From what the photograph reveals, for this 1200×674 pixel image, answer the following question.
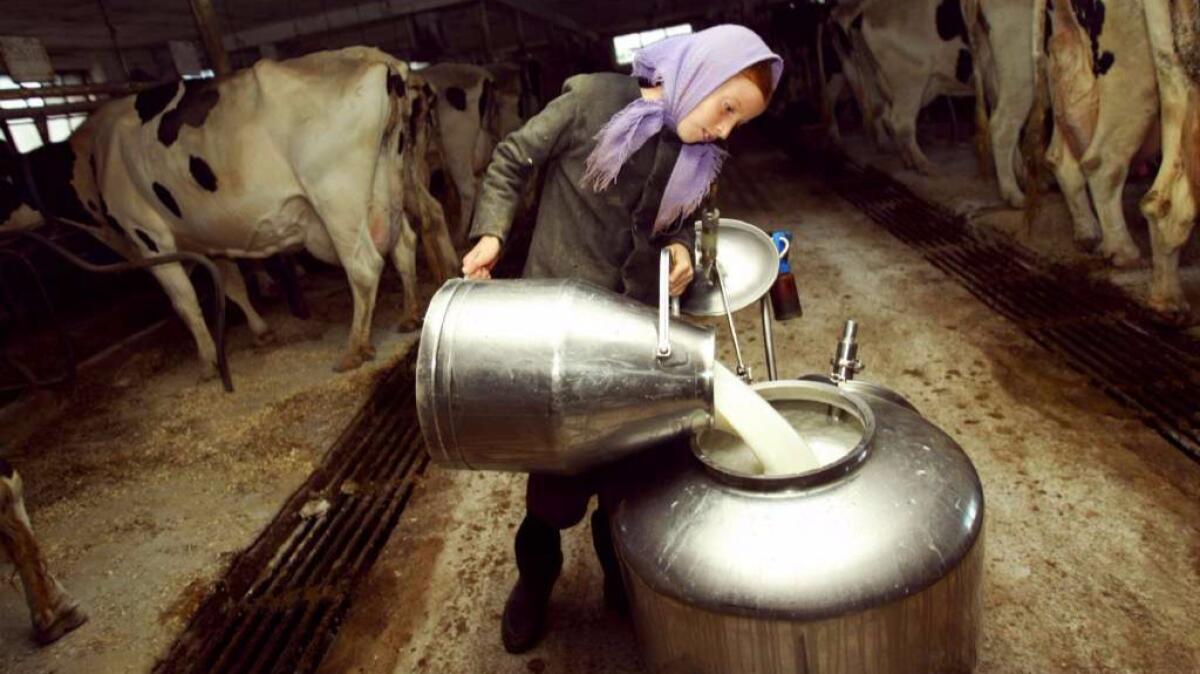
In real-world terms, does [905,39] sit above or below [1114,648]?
above

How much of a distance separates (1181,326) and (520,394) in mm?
3424

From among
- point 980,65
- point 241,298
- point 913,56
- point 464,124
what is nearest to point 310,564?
point 241,298

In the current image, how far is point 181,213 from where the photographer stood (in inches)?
167

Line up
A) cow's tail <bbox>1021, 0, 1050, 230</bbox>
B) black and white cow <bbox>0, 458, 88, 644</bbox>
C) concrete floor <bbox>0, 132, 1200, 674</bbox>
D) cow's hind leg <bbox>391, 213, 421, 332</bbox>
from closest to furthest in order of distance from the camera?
concrete floor <bbox>0, 132, 1200, 674</bbox> → black and white cow <bbox>0, 458, 88, 644</bbox> → cow's tail <bbox>1021, 0, 1050, 230</bbox> → cow's hind leg <bbox>391, 213, 421, 332</bbox>

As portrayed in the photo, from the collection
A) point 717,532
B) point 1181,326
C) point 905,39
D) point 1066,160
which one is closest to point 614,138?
point 717,532

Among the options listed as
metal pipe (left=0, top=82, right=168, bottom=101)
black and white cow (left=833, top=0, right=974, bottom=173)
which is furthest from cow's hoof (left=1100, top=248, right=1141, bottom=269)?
metal pipe (left=0, top=82, right=168, bottom=101)

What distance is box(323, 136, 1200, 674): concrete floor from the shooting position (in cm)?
176

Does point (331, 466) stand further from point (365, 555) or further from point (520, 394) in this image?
point (520, 394)

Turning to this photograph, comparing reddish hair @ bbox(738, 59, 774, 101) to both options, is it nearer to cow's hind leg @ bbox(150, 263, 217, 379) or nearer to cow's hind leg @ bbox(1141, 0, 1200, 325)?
cow's hind leg @ bbox(1141, 0, 1200, 325)

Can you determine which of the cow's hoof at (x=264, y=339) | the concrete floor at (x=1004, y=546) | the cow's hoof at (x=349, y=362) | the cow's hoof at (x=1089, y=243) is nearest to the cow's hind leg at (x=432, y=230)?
the cow's hoof at (x=349, y=362)

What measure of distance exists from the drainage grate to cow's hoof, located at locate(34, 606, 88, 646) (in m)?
0.39

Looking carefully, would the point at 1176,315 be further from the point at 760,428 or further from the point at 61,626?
the point at 61,626

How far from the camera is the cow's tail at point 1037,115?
3.68m

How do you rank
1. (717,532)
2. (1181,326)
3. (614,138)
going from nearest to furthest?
(717,532) → (614,138) → (1181,326)
